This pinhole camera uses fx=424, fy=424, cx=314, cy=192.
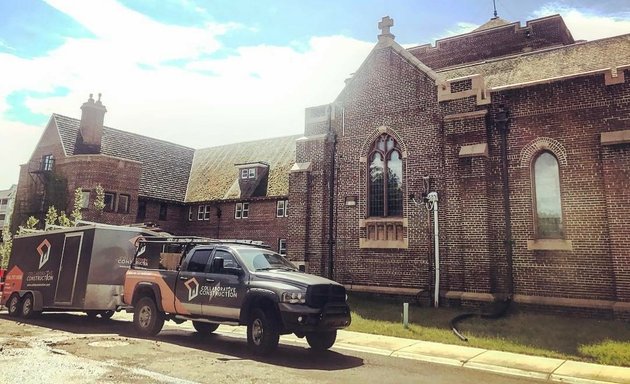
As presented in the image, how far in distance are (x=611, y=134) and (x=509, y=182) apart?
3.27 m

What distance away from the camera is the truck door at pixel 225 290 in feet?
30.5

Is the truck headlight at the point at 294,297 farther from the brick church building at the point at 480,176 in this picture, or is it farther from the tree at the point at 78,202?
the tree at the point at 78,202

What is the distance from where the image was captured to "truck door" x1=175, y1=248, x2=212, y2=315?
10078 millimetres

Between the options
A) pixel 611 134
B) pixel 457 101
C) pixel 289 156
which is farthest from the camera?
pixel 289 156

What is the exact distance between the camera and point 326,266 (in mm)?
18391

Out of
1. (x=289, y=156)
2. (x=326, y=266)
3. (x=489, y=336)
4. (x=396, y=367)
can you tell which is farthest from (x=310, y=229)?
(x=289, y=156)

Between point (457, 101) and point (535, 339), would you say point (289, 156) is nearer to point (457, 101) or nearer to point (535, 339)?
point (457, 101)

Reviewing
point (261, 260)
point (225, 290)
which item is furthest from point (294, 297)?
point (225, 290)

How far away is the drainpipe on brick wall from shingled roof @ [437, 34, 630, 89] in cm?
141

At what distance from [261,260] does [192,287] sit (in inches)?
72.3

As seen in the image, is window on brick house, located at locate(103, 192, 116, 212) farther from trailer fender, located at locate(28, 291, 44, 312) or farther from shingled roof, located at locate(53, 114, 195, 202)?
trailer fender, located at locate(28, 291, 44, 312)

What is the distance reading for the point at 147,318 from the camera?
11.1 meters

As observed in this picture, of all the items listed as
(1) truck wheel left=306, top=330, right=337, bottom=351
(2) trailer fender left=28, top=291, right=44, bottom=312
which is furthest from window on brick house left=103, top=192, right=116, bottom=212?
(1) truck wheel left=306, top=330, right=337, bottom=351

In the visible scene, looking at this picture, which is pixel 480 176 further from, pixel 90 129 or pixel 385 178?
pixel 90 129
